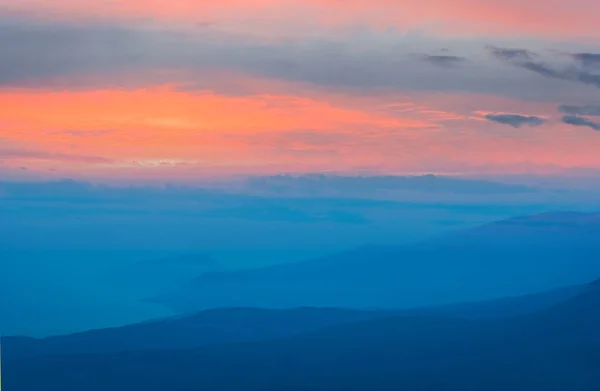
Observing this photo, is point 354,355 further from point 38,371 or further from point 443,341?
point 38,371

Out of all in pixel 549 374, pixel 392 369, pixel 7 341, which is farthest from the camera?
pixel 7 341

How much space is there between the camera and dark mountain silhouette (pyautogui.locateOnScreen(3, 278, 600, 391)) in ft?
519

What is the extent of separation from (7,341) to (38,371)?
19611mm

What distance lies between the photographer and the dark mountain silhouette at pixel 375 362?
519 feet

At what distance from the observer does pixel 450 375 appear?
6280 inches

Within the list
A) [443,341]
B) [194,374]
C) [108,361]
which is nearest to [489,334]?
[443,341]

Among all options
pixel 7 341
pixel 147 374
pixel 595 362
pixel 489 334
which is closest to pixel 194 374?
pixel 147 374

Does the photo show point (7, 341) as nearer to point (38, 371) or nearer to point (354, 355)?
point (38, 371)

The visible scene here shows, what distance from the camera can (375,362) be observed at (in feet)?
579

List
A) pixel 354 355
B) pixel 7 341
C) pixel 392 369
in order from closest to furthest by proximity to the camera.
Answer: pixel 392 369 < pixel 354 355 < pixel 7 341

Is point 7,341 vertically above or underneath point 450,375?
above

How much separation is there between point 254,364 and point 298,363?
34.9ft

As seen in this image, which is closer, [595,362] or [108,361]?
[595,362]

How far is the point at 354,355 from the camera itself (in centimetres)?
18150
